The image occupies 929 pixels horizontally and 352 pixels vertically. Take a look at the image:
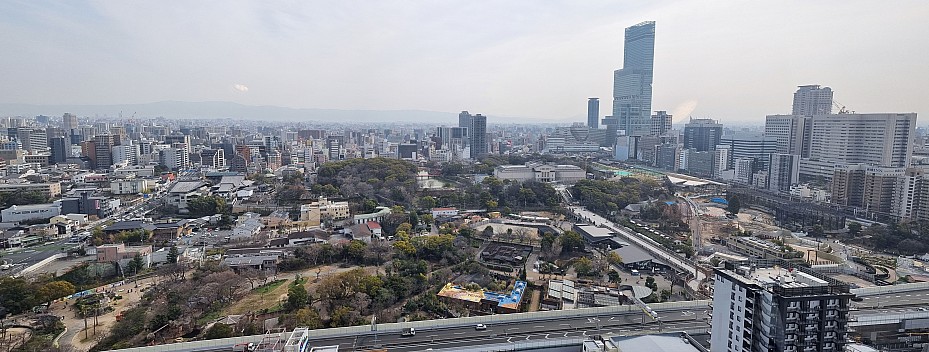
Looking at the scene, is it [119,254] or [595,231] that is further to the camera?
[595,231]

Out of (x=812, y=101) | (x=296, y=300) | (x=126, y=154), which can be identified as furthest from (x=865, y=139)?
(x=126, y=154)

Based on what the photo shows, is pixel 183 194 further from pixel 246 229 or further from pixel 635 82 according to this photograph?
pixel 635 82

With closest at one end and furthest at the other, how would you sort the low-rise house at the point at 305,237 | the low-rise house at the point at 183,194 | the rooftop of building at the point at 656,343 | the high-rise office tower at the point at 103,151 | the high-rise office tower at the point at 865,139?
1. the rooftop of building at the point at 656,343
2. the low-rise house at the point at 305,237
3. the low-rise house at the point at 183,194
4. the high-rise office tower at the point at 865,139
5. the high-rise office tower at the point at 103,151

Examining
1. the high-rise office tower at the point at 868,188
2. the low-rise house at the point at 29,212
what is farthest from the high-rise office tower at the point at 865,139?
the low-rise house at the point at 29,212

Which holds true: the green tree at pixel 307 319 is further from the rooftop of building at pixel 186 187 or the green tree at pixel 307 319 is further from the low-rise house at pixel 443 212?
the rooftop of building at pixel 186 187

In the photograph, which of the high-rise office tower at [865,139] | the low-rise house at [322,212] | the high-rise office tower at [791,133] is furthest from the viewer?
the high-rise office tower at [791,133]

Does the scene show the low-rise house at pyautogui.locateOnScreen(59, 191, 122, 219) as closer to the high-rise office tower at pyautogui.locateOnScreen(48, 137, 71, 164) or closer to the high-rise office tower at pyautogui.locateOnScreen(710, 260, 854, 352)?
the high-rise office tower at pyautogui.locateOnScreen(48, 137, 71, 164)
